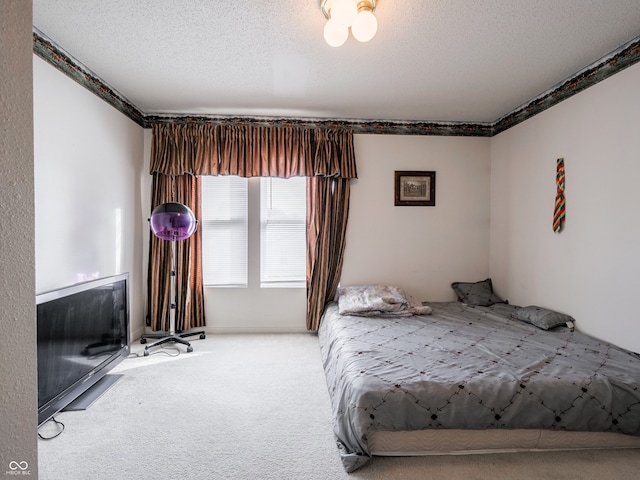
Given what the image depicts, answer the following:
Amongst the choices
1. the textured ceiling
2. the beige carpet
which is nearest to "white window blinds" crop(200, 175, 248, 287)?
the textured ceiling

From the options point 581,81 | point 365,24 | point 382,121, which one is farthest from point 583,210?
point 365,24

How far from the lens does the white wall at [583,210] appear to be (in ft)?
7.64

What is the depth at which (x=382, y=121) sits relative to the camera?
3.86 meters

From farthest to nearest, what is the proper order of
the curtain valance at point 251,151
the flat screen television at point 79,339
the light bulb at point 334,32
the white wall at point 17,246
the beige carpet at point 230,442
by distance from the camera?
1. the curtain valance at point 251,151
2. the flat screen television at point 79,339
3. the light bulb at point 334,32
4. the beige carpet at point 230,442
5. the white wall at point 17,246

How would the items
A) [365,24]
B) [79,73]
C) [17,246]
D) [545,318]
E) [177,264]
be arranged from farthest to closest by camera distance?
[177,264] < [545,318] < [79,73] < [365,24] < [17,246]

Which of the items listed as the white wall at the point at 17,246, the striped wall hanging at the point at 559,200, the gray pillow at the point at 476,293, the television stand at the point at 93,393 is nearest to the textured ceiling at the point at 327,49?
the striped wall hanging at the point at 559,200

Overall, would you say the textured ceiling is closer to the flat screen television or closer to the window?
the window

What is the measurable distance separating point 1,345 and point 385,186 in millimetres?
3677

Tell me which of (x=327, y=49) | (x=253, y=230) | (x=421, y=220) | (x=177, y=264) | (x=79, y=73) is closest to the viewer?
→ (x=327, y=49)

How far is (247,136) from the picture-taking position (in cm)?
372

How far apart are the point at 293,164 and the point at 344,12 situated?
2.06 metres

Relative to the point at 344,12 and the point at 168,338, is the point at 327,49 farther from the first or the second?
the point at 168,338

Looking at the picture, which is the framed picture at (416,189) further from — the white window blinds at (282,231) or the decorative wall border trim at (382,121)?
the white window blinds at (282,231)

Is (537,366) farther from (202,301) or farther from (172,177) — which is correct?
(172,177)
